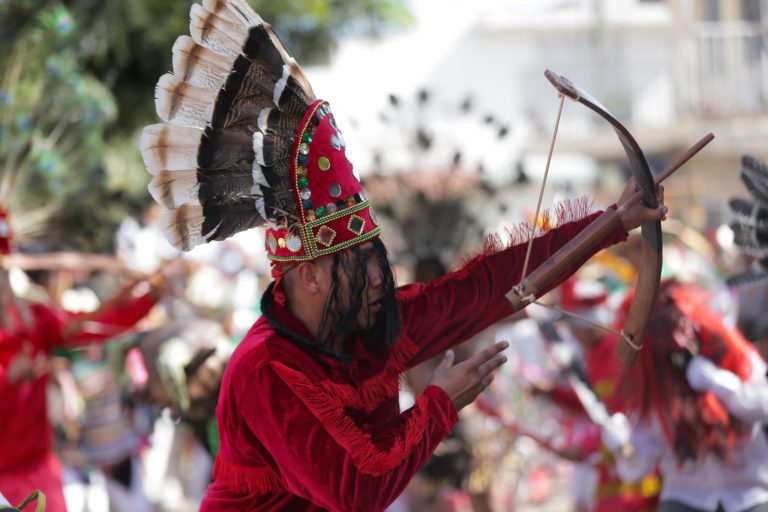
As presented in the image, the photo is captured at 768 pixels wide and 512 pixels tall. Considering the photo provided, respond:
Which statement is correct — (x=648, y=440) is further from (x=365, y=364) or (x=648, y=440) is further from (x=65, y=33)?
(x=65, y=33)

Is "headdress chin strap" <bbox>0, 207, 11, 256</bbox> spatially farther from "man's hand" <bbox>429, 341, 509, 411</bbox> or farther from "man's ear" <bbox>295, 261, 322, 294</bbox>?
"man's hand" <bbox>429, 341, 509, 411</bbox>

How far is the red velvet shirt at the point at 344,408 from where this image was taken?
3059mm

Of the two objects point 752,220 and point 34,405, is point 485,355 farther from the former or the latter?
point 34,405

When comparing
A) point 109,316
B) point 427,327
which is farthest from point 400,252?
point 427,327

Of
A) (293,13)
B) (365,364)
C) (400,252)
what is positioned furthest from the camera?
(293,13)

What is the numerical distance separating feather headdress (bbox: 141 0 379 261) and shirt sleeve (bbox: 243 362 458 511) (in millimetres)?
372

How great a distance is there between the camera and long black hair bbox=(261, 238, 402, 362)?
326cm

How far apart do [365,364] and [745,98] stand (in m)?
18.0

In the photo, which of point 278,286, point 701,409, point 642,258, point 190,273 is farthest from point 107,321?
point 642,258

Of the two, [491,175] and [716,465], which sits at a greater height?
[491,175]

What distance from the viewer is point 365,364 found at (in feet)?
11.3

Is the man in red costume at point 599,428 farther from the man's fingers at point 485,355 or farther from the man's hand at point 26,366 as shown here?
the man's hand at point 26,366

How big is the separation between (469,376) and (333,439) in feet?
1.31

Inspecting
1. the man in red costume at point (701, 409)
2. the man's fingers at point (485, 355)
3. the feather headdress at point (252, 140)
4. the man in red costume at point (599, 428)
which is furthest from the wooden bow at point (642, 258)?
the man in red costume at point (599, 428)
